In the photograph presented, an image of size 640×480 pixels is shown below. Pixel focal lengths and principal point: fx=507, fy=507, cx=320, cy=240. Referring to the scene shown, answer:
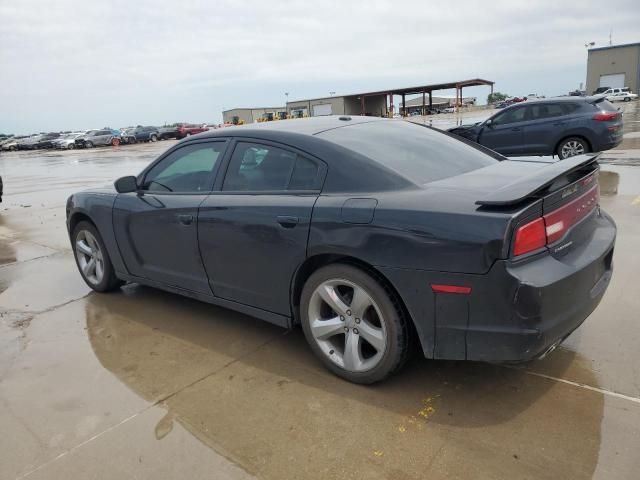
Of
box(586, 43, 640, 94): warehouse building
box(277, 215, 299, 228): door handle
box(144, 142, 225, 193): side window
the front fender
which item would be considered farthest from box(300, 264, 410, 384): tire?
box(586, 43, 640, 94): warehouse building

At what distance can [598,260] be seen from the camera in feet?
8.84

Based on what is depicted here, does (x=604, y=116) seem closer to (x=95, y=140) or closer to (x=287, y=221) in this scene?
(x=287, y=221)

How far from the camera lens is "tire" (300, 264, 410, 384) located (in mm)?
2693

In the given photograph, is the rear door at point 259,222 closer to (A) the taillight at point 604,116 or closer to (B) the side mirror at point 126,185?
(B) the side mirror at point 126,185

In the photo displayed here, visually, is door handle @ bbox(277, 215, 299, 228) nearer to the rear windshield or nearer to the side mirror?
the rear windshield

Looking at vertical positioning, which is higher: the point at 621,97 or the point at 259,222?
the point at 621,97

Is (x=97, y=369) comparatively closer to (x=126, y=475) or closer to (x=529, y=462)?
(x=126, y=475)

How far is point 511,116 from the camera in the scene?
444 inches

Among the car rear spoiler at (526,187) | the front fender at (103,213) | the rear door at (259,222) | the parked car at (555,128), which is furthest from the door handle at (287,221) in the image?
the parked car at (555,128)

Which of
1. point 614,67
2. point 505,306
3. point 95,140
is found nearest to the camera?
point 505,306

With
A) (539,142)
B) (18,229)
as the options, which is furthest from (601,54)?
(18,229)

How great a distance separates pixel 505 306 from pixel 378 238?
0.70 metres

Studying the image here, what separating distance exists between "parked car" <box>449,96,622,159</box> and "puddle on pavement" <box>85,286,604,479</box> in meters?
8.51

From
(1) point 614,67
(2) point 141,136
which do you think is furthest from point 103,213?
(1) point 614,67
